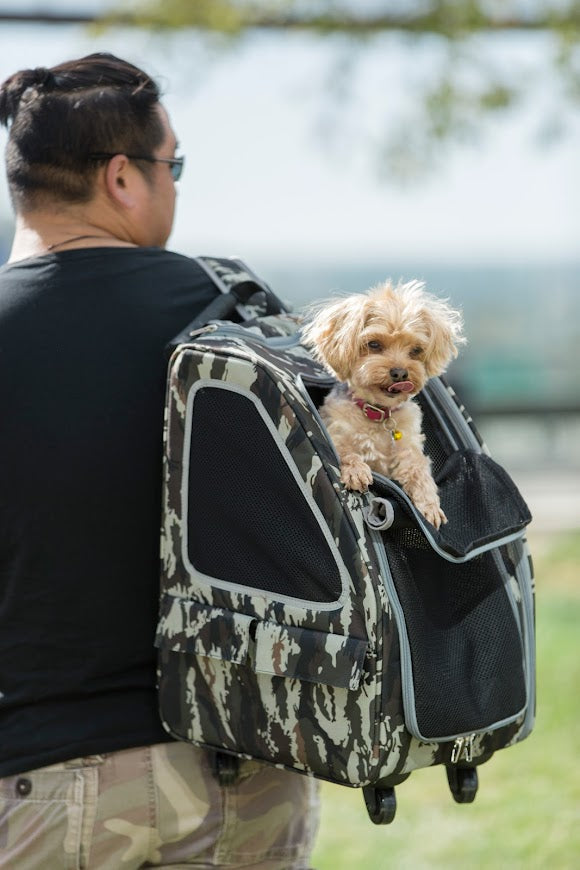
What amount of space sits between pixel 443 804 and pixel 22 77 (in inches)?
134

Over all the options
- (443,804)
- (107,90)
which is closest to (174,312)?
(107,90)

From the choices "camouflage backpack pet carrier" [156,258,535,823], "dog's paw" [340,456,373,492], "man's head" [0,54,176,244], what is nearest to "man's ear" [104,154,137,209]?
"man's head" [0,54,176,244]

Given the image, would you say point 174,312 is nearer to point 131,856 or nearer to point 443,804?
point 131,856

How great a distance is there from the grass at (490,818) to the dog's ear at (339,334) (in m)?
2.49

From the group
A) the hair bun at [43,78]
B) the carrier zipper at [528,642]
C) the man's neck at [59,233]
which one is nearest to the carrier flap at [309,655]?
the carrier zipper at [528,642]

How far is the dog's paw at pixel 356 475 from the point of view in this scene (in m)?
1.96

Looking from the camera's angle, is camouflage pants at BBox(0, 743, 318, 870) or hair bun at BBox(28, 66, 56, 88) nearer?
camouflage pants at BBox(0, 743, 318, 870)

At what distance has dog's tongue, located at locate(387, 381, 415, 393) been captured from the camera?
216cm

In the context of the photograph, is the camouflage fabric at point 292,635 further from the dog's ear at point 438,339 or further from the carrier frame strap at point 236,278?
the dog's ear at point 438,339

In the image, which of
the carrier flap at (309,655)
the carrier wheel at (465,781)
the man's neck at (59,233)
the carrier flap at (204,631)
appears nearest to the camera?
the carrier flap at (309,655)

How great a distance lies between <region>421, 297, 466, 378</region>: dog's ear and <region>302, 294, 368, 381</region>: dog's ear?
0.45ft

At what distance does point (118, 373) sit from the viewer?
2.13 metres

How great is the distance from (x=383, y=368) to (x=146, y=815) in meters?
0.98

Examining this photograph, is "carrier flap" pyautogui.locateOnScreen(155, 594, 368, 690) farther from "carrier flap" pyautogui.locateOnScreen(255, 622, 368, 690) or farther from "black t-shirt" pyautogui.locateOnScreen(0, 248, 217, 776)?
"black t-shirt" pyautogui.locateOnScreen(0, 248, 217, 776)
